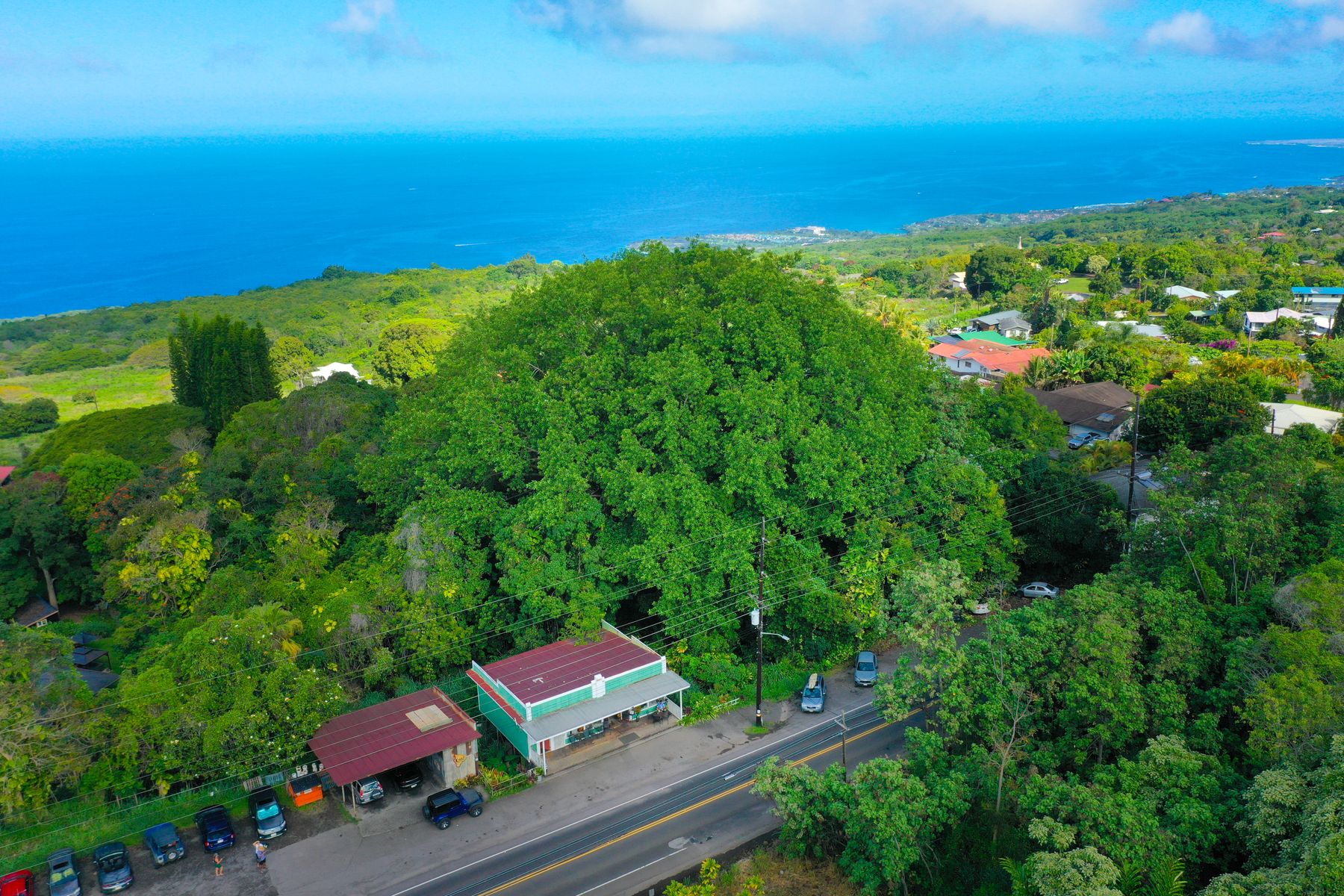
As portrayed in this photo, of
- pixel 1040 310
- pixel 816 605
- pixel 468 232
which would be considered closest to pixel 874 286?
pixel 1040 310

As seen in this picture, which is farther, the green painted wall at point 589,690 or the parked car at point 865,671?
the parked car at point 865,671

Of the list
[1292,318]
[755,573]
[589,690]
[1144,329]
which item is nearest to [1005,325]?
[1144,329]

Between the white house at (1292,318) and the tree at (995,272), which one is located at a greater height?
the tree at (995,272)

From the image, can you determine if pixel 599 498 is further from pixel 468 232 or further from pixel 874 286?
pixel 468 232

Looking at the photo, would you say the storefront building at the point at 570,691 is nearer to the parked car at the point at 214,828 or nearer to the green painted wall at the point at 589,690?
the green painted wall at the point at 589,690

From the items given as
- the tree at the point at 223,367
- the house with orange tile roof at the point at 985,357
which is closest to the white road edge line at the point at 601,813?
the tree at the point at 223,367

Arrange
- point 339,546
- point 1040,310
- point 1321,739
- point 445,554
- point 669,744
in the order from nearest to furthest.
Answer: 1. point 1321,739
2. point 669,744
3. point 445,554
4. point 339,546
5. point 1040,310

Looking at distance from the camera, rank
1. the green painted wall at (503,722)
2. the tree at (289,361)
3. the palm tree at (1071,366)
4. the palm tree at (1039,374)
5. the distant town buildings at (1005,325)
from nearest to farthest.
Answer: the green painted wall at (503,722) < the palm tree at (1071,366) < the palm tree at (1039,374) < the tree at (289,361) < the distant town buildings at (1005,325)

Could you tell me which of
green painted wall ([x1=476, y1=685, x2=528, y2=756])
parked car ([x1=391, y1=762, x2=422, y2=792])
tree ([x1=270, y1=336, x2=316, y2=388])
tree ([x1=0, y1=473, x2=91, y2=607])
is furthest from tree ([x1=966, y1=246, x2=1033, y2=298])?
parked car ([x1=391, y1=762, x2=422, y2=792])
